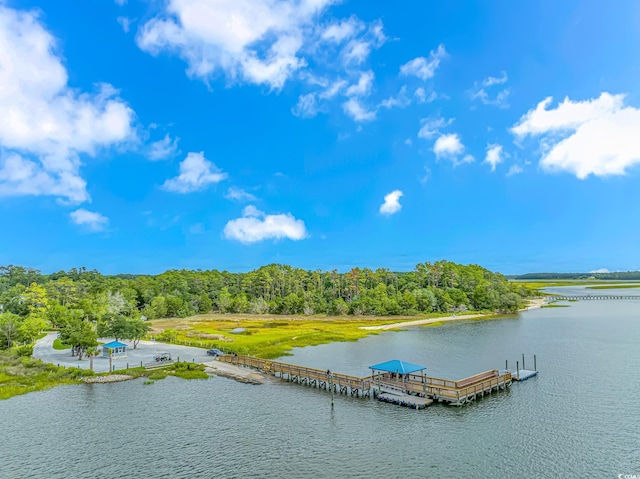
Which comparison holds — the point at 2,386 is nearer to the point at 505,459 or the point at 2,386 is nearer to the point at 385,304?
the point at 505,459

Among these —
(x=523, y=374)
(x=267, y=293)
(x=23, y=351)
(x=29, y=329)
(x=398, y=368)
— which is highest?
(x=267, y=293)

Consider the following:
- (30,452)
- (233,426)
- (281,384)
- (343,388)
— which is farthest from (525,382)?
(30,452)

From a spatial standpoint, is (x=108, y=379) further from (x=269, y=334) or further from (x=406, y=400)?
(x=269, y=334)

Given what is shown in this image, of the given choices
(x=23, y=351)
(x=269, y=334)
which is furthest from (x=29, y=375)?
(x=269, y=334)

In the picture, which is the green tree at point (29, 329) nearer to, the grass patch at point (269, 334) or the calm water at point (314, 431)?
the grass patch at point (269, 334)

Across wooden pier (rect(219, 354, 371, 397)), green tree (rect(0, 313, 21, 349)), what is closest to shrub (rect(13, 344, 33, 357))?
green tree (rect(0, 313, 21, 349))

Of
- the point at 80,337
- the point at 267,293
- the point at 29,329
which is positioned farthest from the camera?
the point at 267,293

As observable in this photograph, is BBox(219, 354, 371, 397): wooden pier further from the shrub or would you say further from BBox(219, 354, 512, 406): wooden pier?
the shrub
